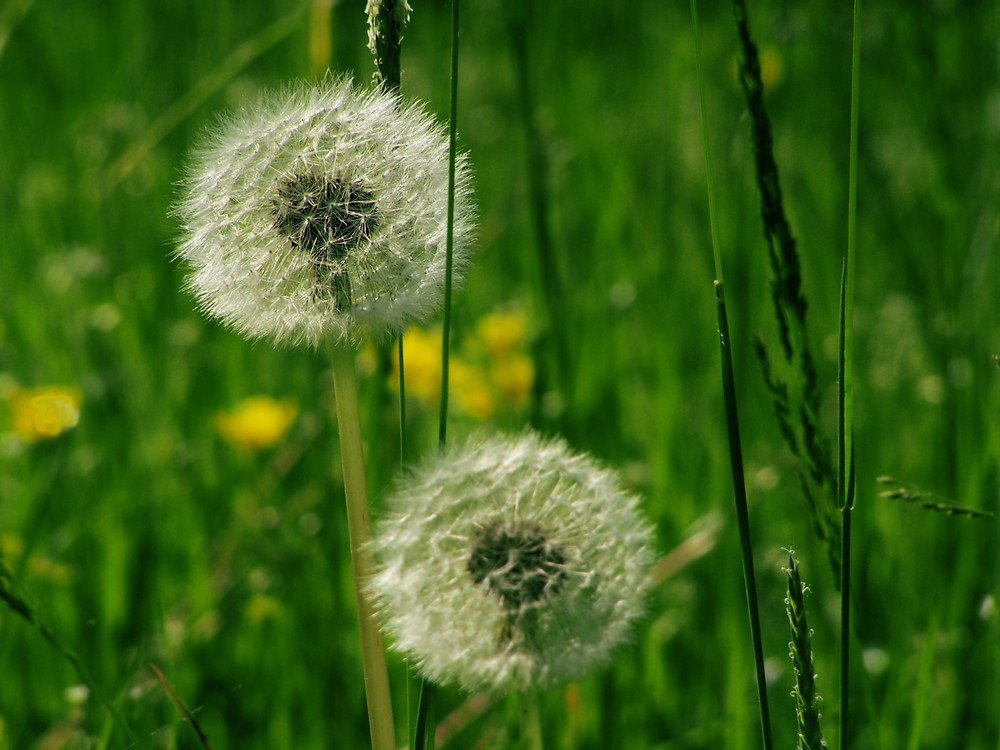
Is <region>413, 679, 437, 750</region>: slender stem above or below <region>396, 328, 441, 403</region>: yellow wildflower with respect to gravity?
below

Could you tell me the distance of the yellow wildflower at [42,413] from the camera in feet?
5.81

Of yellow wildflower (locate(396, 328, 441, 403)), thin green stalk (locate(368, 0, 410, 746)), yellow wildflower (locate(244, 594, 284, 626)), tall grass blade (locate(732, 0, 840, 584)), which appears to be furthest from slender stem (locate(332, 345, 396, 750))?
yellow wildflower (locate(396, 328, 441, 403))

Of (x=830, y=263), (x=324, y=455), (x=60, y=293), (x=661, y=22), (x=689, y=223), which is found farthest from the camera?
(x=661, y=22)

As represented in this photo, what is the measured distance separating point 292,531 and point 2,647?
0.57 metres

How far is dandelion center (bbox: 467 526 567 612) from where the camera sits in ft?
2.95

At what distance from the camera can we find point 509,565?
90cm

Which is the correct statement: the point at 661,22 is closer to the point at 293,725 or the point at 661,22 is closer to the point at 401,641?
the point at 293,725

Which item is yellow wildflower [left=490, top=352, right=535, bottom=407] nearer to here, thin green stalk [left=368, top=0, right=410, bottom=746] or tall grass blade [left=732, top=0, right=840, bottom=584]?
tall grass blade [left=732, top=0, right=840, bottom=584]

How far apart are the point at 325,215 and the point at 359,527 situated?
0.30m

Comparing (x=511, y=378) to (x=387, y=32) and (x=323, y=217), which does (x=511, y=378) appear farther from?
(x=387, y=32)

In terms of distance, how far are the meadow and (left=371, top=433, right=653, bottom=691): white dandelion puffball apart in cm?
15

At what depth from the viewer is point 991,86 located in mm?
3529

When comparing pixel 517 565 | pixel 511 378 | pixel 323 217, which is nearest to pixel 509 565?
pixel 517 565

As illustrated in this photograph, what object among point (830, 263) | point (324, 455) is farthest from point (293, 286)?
point (830, 263)
